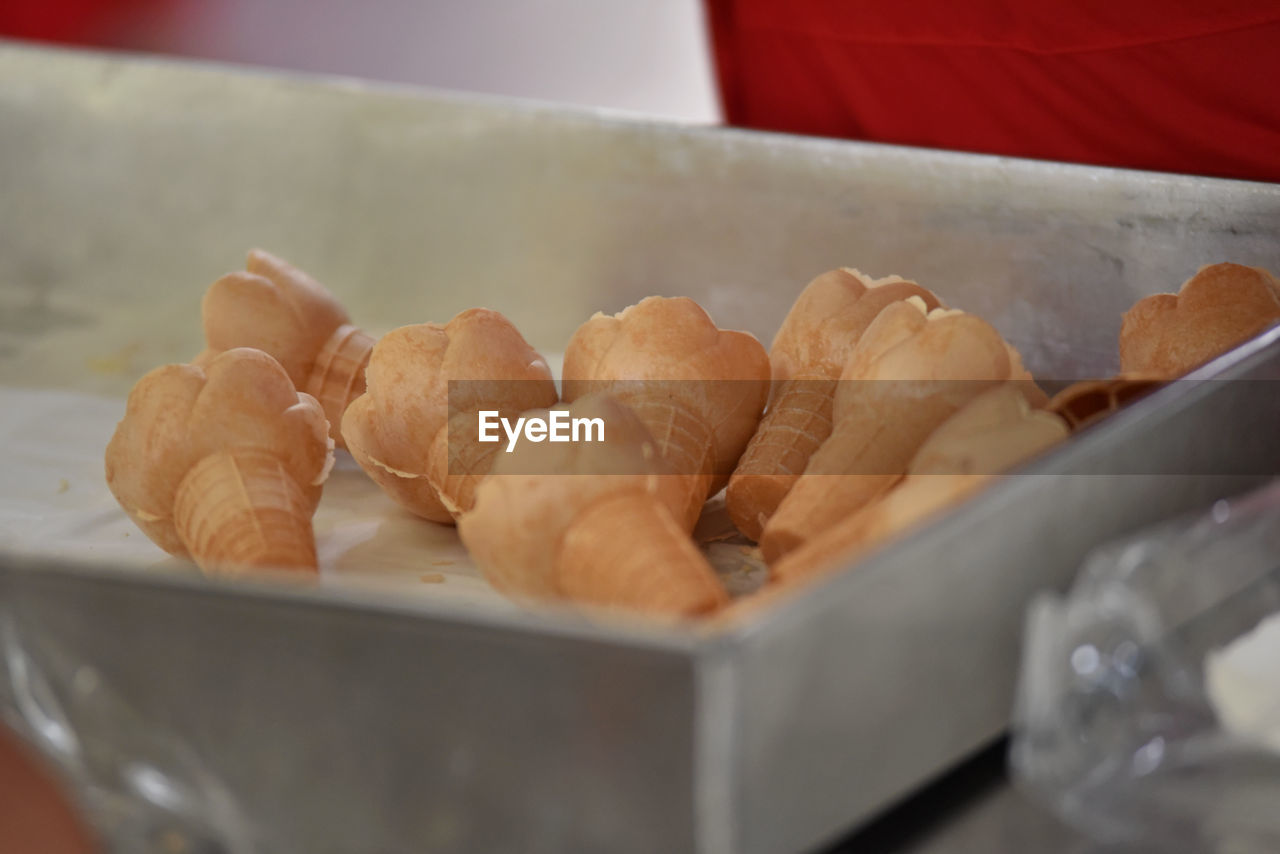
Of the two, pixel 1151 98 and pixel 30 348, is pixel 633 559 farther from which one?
pixel 30 348

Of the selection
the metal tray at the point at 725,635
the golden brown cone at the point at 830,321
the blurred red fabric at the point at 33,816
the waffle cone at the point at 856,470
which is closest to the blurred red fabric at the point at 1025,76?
the metal tray at the point at 725,635

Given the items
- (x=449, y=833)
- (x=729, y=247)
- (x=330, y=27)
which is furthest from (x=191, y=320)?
(x=330, y=27)

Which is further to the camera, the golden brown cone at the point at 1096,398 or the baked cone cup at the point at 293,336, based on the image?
the baked cone cup at the point at 293,336

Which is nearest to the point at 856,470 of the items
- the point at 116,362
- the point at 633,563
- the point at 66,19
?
the point at 633,563

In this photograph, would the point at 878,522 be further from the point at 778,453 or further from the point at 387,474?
the point at 387,474

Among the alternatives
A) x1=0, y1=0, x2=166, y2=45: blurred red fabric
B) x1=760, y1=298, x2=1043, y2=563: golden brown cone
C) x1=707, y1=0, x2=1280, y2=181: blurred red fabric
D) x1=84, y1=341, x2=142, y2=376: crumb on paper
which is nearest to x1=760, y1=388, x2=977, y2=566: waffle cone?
x1=760, y1=298, x2=1043, y2=563: golden brown cone

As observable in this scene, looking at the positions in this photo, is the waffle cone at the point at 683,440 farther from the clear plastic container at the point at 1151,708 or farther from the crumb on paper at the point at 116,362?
the crumb on paper at the point at 116,362
